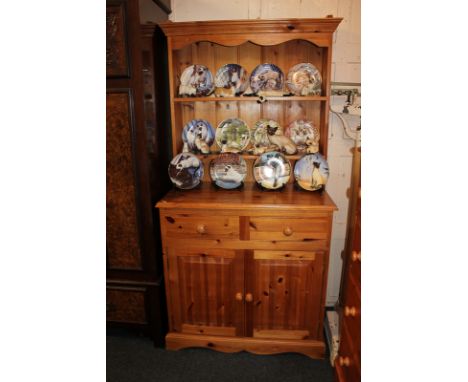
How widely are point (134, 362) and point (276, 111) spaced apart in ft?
5.69

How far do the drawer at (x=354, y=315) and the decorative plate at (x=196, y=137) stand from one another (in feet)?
3.67

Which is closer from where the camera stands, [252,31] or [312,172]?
[252,31]

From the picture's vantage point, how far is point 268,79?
68.6 inches

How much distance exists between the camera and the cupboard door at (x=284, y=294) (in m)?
1.59

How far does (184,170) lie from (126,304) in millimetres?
879

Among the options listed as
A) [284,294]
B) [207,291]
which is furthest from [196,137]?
[284,294]

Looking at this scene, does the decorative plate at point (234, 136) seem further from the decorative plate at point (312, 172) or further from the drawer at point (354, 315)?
the drawer at point (354, 315)

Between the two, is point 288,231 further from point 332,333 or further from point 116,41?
point 116,41

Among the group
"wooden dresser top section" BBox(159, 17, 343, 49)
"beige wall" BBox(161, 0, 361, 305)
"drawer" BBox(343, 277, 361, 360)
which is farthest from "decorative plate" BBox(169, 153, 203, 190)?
"drawer" BBox(343, 277, 361, 360)

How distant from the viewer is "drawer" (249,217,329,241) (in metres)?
1.53

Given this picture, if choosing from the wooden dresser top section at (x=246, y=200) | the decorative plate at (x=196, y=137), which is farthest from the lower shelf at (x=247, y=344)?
the decorative plate at (x=196, y=137)
